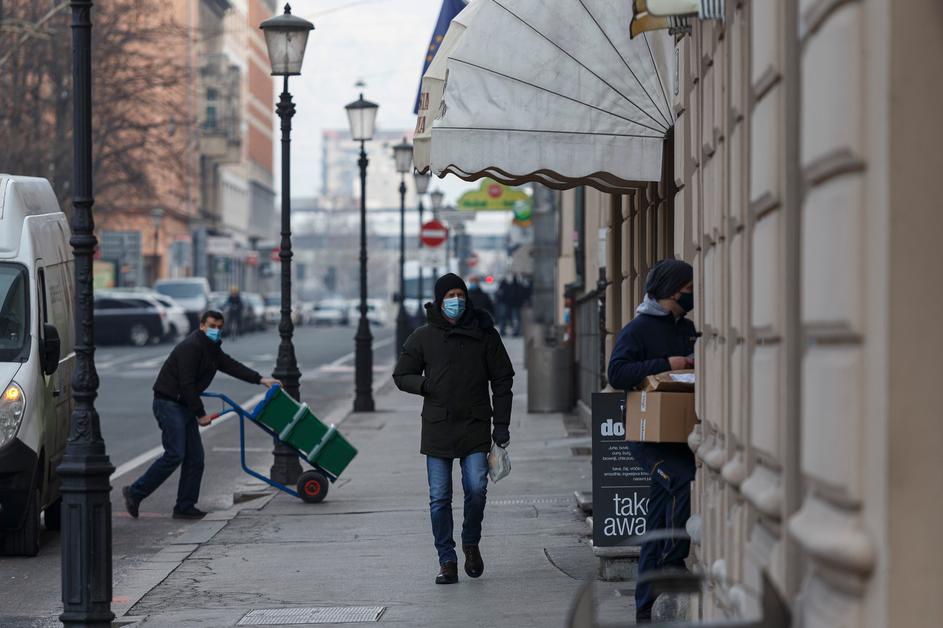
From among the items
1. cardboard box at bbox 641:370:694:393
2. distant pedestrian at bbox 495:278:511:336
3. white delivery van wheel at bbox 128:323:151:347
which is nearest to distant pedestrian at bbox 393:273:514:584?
cardboard box at bbox 641:370:694:393

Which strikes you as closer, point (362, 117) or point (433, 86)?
point (433, 86)

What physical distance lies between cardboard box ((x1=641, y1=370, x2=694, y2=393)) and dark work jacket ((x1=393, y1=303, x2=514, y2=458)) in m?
2.02

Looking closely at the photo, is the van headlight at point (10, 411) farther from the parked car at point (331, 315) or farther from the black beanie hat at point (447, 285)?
the parked car at point (331, 315)

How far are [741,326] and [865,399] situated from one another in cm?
219

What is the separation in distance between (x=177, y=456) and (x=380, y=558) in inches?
117

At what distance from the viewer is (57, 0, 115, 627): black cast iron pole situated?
28.5 ft

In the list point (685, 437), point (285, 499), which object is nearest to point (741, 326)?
point (685, 437)

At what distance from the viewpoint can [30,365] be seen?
12.1 meters

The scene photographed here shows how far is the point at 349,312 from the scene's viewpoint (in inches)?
3590

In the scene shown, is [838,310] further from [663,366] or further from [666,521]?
[666,521]

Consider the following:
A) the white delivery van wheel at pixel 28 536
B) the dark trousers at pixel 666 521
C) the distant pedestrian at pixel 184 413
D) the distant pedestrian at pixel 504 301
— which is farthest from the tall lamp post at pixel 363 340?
the distant pedestrian at pixel 504 301

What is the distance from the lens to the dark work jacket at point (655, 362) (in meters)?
8.34

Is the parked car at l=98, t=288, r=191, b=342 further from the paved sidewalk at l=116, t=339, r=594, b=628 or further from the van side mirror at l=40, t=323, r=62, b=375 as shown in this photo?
the van side mirror at l=40, t=323, r=62, b=375

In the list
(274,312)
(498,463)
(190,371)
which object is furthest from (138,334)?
(498,463)
